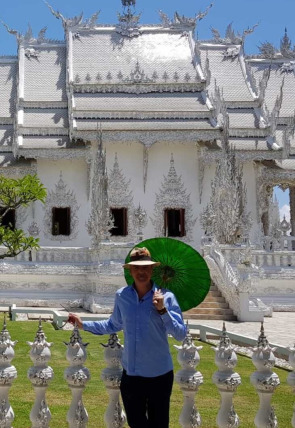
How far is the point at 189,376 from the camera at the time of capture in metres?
3.69

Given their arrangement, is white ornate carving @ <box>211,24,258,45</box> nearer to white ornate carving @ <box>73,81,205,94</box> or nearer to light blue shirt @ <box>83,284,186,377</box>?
white ornate carving @ <box>73,81,205,94</box>

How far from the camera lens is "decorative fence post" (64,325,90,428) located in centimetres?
378

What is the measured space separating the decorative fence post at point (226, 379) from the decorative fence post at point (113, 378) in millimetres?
616

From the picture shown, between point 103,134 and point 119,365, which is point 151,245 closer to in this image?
point 119,365

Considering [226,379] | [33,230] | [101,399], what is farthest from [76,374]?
[33,230]

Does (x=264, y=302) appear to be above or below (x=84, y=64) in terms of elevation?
below

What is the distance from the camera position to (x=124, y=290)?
12.3 feet

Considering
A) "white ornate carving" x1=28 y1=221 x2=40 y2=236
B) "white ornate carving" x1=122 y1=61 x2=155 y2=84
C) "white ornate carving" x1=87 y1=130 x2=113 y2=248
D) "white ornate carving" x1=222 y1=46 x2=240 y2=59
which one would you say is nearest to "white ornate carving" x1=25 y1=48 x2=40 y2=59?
"white ornate carving" x1=122 y1=61 x2=155 y2=84

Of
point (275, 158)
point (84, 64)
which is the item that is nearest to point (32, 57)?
point (84, 64)

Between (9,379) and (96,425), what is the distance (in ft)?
4.55

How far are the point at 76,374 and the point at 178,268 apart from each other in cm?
93

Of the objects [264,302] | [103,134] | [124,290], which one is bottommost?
[264,302]

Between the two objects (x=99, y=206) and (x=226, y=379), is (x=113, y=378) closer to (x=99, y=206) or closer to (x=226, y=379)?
(x=226, y=379)

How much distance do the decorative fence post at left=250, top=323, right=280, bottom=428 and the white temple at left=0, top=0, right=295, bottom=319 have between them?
40.3ft
